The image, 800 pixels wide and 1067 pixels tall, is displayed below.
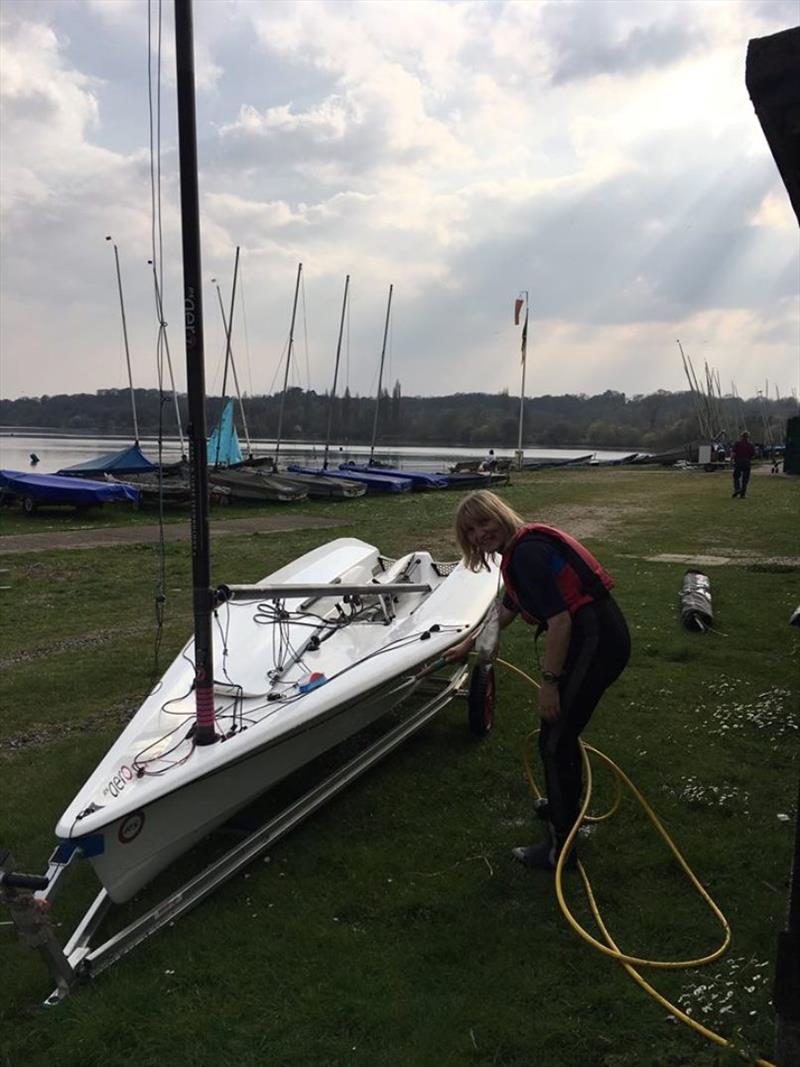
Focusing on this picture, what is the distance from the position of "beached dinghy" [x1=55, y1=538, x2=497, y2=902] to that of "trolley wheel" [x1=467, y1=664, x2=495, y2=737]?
286mm

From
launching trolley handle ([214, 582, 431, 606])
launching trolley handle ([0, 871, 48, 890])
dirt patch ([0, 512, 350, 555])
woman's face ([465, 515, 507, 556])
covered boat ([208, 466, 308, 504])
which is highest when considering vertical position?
woman's face ([465, 515, 507, 556])

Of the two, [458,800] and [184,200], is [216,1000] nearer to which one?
[458,800]

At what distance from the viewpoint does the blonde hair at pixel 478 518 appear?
3553mm

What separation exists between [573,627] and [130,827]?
2.12 meters

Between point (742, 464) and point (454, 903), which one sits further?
point (742, 464)

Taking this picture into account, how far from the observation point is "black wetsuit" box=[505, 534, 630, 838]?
336 centimetres

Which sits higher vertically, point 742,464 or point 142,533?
point 742,464

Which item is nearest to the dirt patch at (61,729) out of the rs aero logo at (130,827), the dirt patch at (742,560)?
the rs aero logo at (130,827)

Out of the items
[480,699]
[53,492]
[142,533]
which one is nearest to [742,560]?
[480,699]

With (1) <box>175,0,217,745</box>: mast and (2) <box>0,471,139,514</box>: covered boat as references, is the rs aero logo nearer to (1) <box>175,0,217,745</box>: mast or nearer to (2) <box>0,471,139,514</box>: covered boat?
(1) <box>175,0,217,745</box>: mast

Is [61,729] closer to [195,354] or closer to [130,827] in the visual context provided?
[130,827]

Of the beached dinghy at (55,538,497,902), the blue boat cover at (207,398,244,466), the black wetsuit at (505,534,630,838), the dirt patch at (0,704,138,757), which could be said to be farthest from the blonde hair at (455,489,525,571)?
the blue boat cover at (207,398,244,466)

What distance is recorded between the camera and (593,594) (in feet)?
11.2

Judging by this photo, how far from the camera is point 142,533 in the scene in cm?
1602
